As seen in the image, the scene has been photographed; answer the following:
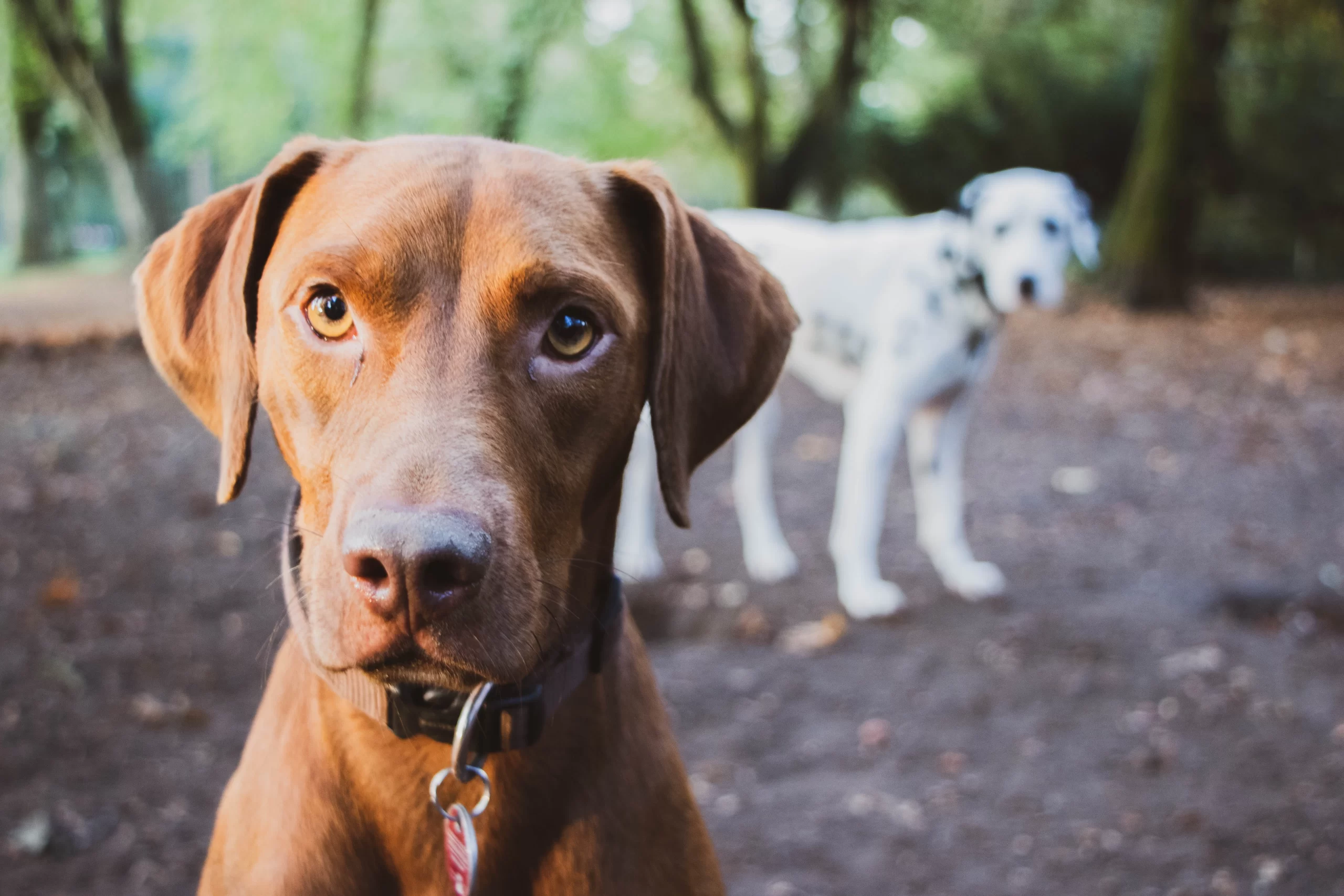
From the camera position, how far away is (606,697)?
1875 millimetres

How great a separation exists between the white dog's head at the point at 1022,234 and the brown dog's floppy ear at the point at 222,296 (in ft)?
12.3

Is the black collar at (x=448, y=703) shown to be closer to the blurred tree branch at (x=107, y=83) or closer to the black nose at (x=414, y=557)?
the black nose at (x=414, y=557)

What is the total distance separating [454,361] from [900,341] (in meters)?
3.77

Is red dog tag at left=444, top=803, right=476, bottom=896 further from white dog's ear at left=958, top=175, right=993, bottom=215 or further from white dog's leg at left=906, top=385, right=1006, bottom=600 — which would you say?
white dog's ear at left=958, top=175, right=993, bottom=215

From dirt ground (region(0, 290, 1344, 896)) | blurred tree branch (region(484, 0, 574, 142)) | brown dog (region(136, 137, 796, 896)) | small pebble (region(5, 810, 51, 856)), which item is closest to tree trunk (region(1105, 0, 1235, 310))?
dirt ground (region(0, 290, 1344, 896))

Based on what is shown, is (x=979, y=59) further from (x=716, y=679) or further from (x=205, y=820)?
(x=205, y=820)

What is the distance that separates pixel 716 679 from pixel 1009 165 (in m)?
15.1

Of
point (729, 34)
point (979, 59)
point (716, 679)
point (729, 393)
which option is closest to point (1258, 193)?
point (979, 59)

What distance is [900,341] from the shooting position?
512 cm

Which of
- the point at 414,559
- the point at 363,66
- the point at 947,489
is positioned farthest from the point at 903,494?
the point at 363,66

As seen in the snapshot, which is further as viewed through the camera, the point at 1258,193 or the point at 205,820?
the point at 1258,193

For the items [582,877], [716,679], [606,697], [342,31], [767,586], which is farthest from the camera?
[342,31]

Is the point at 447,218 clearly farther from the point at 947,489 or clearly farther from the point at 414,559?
the point at 947,489

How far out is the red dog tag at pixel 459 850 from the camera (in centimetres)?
167
